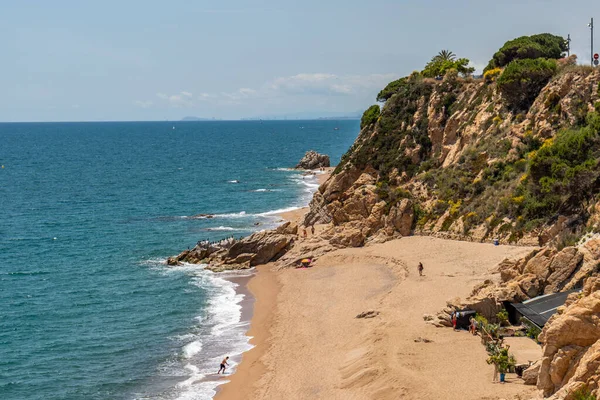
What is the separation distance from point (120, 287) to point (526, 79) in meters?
36.5

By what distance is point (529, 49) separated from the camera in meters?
63.7

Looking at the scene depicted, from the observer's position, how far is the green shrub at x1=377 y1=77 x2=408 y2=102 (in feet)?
265

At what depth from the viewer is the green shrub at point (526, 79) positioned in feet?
187

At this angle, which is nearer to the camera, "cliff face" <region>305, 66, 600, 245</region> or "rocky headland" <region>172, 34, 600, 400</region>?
"rocky headland" <region>172, 34, 600, 400</region>

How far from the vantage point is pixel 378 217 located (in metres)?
57.6

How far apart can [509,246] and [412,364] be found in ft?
65.4

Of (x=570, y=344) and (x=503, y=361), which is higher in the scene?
(x=570, y=344)

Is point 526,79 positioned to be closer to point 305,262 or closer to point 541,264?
point 305,262

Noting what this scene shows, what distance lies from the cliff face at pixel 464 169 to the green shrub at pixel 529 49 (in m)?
3.52

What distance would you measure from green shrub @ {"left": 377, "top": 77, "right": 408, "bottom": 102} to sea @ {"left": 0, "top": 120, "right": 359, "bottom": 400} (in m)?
17.4

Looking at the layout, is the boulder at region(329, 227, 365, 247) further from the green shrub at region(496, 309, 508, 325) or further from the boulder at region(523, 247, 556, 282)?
the green shrub at region(496, 309, 508, 325)

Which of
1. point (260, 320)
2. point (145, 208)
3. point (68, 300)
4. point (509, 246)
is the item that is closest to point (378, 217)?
point (509, 246)

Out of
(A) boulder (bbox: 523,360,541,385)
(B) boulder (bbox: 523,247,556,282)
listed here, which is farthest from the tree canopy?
(A) boulder (bbox: 523,360,541,385)

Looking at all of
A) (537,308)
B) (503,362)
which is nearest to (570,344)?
(503,362)
